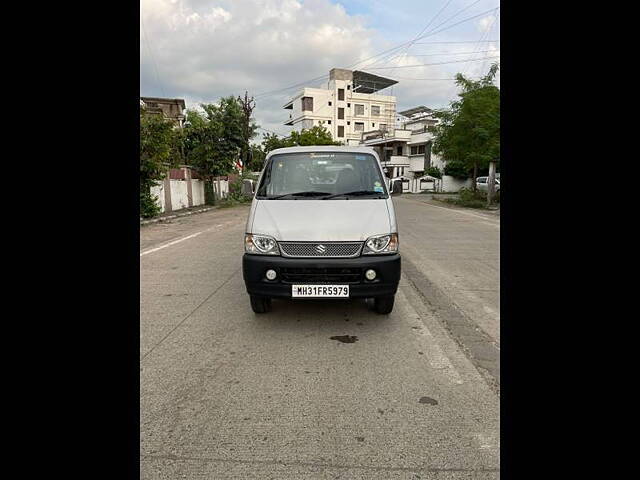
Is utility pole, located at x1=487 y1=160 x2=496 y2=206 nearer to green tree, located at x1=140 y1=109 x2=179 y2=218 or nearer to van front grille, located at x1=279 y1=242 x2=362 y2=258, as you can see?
green tree, located at x1=140 y1=109 x2=179 y2=218

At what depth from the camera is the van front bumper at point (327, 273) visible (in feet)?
13.0

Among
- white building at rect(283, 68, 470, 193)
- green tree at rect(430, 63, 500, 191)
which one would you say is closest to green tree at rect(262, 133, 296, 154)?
white building at rect(283, 68, 470, 193)

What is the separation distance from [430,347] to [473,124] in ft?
64.9

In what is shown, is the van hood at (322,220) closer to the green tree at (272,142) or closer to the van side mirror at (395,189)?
the van side mirror at (395,189)

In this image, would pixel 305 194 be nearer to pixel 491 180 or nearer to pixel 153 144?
pixel 153 144

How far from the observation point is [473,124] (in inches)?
829

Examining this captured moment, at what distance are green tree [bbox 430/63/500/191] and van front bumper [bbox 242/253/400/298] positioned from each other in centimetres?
1749

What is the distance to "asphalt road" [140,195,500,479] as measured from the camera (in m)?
2.31

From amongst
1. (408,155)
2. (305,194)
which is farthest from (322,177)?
(408,155)

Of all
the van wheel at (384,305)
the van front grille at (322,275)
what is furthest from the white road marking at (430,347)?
the van front grille at (322,275)
